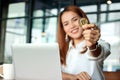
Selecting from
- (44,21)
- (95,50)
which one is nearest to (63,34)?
(95,50)

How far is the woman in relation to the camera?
1562mm

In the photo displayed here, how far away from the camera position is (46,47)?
47.9 inches

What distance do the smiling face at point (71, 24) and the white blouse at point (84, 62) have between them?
83mm

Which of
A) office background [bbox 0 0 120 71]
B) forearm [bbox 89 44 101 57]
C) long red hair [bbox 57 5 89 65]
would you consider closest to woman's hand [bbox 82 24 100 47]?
forearm [bbox 89 44 101 57]

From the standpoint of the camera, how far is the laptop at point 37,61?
1221 millimetres

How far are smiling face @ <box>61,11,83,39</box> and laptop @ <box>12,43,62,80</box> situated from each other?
1.69ft

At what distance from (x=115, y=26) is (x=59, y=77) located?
511cm

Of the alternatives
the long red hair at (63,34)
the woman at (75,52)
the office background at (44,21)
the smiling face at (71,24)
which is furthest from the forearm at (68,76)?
the office background at (44,21)

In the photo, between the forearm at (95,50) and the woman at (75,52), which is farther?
the woman at (75,52)

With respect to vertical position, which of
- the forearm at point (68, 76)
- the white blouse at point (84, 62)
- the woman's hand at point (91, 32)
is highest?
the woman's hand at point (91, 32)

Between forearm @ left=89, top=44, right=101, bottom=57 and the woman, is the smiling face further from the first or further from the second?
forearm @ left=89, top=44, right=101, bottom=57

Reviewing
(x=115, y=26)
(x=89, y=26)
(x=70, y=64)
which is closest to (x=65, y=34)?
(x=70, y=64)

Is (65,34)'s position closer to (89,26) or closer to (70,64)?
(70,64)

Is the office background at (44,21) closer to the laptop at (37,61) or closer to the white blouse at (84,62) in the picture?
the white blouse at (84,62)
